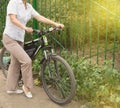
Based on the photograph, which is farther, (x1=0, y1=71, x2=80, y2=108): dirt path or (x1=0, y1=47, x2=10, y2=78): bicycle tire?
(x1=0, y1=47, x2=10, y2=78): bicycle tire

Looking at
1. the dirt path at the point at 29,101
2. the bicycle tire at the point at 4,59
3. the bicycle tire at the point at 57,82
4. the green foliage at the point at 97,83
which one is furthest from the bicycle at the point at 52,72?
the bicycle tire at the point at 4,59

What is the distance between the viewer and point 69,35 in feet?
22.9

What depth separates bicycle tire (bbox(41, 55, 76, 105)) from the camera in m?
5.42

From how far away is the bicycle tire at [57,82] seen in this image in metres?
5.42

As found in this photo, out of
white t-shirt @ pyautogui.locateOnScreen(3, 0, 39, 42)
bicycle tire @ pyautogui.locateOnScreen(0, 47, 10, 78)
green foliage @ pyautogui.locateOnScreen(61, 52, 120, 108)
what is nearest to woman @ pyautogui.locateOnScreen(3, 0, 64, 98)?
white t-shirt @ pyautogui.locateOnScreen(3, 0, 39, 42)

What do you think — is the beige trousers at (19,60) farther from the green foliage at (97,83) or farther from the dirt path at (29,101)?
the green foliage at (97,83)

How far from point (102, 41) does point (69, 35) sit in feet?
2.49

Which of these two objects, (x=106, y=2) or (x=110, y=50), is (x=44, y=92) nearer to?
(x=110, y=50)

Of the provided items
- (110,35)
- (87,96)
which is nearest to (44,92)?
(87,96)

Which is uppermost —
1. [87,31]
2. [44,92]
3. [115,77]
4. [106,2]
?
[106,2]

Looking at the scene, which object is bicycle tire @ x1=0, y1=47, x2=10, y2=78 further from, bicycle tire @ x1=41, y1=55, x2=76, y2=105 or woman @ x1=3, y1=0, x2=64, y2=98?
bicycle tire @ x1=41, y1=55, x2=76, y2=105

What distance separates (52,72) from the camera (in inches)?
225

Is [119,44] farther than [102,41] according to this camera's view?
No

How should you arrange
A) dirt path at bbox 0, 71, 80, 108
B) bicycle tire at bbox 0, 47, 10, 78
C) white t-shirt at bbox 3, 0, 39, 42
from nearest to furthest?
white t-shirt at bbox 3, 0, 39, 42, dirt path at bbox 0, 71, 80, 108, bicycle tire at bbox 0, 47, 10, 78
